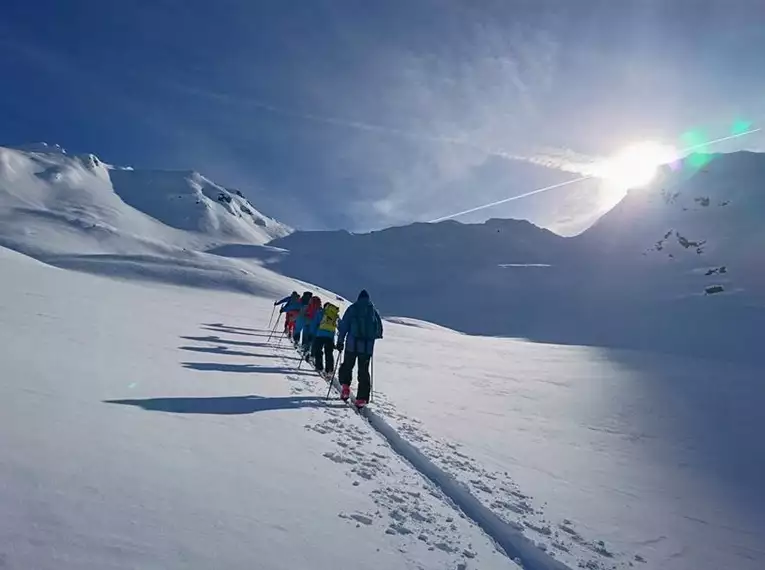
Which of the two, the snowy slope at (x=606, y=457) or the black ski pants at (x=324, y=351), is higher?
the black ski pants at (x=324, y=351)

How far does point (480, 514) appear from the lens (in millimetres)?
5621

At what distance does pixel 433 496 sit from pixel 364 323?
5.50 m

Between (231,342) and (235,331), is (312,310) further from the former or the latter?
(235,331)

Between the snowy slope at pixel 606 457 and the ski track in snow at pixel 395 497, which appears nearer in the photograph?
the ski track in snow at pixel 395 497

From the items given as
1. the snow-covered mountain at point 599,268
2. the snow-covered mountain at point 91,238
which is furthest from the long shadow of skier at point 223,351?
the snow-covered mountain at point 599,268

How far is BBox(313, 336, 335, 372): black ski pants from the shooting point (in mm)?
13547

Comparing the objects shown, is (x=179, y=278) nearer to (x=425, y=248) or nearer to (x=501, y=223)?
(x=425, y=248)

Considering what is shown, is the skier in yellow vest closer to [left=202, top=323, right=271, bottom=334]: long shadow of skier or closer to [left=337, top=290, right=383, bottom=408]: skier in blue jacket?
[left=337, top=290, right=383, bottom=408]: skier in blue jacket

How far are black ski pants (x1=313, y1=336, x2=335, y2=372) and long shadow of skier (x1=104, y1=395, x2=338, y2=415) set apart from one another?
3.51m

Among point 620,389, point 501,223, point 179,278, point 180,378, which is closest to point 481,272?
point 501,223

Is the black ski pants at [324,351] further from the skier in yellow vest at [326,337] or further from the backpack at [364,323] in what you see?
the backpack at [364,323]

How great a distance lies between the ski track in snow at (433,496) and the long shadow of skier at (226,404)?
0.82m

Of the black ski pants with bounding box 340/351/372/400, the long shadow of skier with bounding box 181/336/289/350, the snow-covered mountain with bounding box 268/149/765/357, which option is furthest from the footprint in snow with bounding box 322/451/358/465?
the snow-covered mountain with bounding box 268/149/765/357

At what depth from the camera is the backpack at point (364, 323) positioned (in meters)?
10.9
